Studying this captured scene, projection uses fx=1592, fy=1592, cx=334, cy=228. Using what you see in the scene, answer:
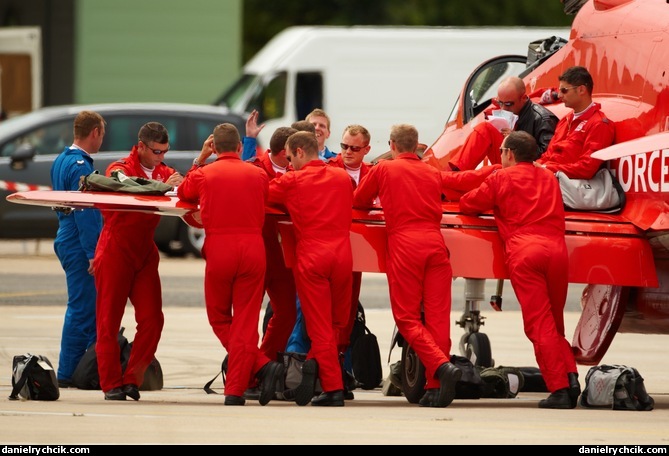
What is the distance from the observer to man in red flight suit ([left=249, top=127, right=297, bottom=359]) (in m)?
11.2

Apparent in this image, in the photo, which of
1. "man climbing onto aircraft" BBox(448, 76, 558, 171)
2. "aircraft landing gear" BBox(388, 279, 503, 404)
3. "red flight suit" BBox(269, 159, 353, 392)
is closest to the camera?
"red flight suit" BBox(269, 159, 353, 392)

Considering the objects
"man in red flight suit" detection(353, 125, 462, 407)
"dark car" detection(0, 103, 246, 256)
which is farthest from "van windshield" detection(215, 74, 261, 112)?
"man in red flight suit" detection(353, 125, 462, 407)

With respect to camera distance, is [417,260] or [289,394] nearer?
[417,260]

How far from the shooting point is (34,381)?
10.6 m

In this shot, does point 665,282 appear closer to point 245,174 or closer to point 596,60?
point 596,60

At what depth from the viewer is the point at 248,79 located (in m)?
27.6

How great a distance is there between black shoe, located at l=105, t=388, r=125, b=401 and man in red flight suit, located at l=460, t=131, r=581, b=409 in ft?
8.96

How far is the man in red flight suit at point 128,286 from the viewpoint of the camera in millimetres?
10664

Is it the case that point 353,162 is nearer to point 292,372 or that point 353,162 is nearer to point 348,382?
point 348,382

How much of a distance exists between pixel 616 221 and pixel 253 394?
276 centimetres

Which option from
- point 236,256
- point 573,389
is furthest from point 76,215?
point 573,389

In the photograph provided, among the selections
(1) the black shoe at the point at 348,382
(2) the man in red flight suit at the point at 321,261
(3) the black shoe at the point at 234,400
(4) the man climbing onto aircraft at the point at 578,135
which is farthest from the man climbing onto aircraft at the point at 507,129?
(3) the black shoe at the point at 234,400

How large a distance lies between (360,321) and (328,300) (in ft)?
5.26

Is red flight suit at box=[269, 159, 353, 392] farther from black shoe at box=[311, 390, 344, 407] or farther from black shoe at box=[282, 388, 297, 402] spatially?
black shoe at box=[282, 388, 297, 402]
